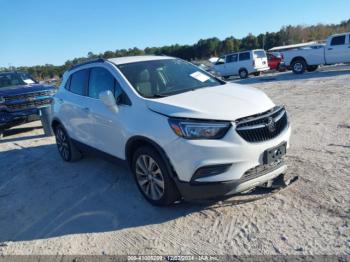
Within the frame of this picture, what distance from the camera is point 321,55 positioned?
65.8ft

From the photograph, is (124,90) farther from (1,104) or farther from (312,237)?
(1,104)

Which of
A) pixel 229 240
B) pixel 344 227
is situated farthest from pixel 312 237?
pixel 229 240

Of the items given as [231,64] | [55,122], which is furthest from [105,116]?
[231,64]

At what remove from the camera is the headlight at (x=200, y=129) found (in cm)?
389

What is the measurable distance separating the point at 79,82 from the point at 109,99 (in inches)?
68.6

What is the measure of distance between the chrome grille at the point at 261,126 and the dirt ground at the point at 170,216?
82 cm

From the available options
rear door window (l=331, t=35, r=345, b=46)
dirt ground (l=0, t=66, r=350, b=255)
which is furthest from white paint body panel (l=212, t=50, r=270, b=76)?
dirt ground (l=0, t=66, r=350, b=255)

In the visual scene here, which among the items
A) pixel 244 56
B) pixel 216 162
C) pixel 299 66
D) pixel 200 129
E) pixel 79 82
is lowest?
pixel 299 66

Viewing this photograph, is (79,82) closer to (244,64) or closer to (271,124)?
(271,124)

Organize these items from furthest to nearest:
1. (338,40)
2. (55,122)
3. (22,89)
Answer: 1. (338,40)
2. (22,89)
3. (55,122)

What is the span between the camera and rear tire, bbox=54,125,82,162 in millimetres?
6918

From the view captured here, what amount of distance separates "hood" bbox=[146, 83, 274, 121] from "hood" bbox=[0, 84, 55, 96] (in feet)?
25.0

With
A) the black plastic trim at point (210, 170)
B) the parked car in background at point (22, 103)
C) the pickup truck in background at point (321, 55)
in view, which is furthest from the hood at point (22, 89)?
the pickup truck in background at point (321, 55)

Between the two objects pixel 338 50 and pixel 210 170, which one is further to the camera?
pixel 338 50
